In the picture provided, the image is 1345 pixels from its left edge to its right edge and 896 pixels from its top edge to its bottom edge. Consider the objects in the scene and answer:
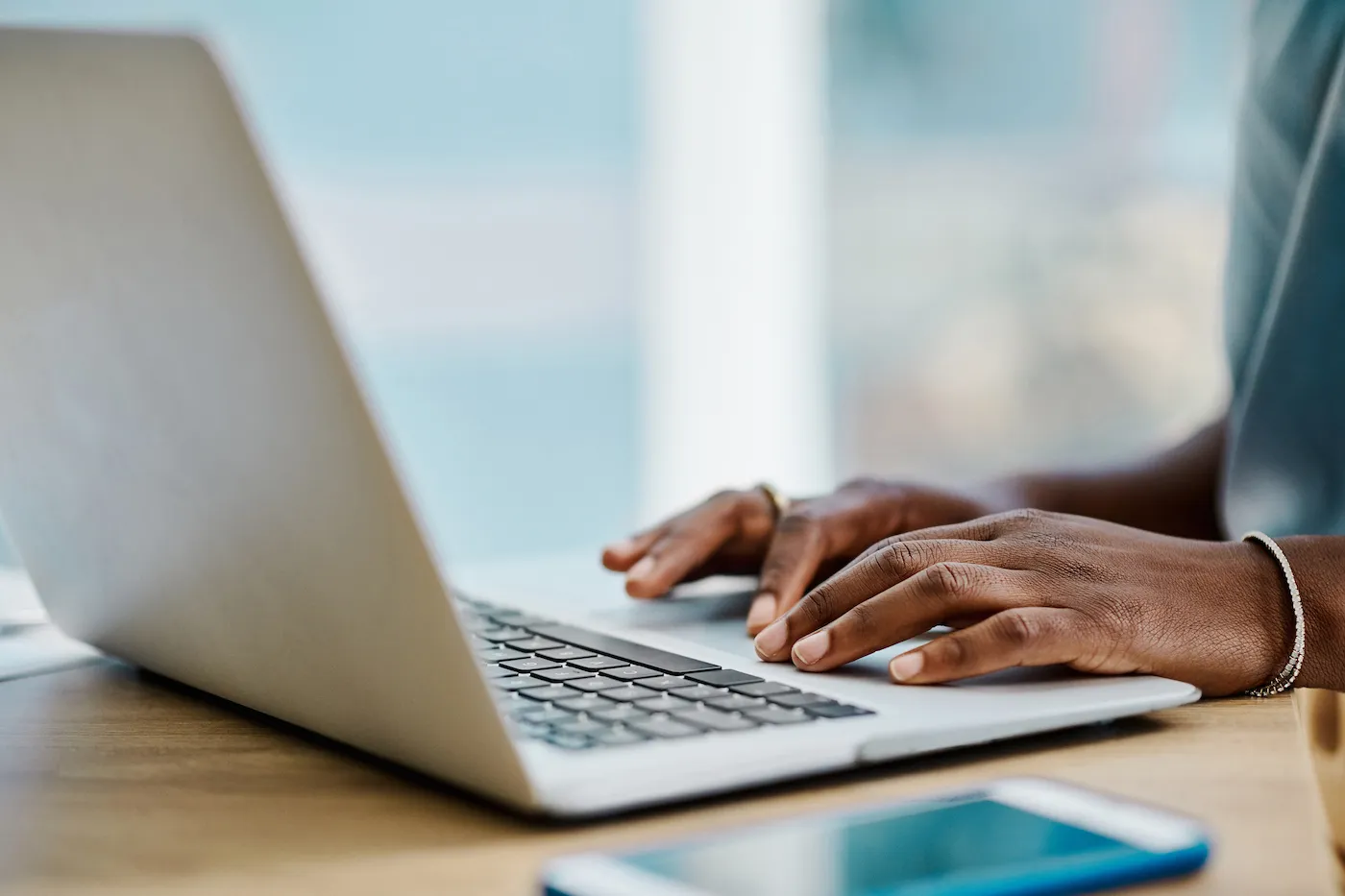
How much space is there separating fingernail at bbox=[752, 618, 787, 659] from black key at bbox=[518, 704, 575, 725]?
0.43 ft

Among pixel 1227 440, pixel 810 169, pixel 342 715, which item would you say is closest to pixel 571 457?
pixel 810 169

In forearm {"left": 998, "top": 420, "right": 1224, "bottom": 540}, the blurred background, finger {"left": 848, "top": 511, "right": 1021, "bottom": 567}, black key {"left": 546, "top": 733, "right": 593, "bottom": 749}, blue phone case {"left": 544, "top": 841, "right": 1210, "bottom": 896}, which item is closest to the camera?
blue phone case {"left": 544, "top": 841, "right": 1210, "bottom": 896}

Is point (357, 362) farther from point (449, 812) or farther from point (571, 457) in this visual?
point (571, 457)

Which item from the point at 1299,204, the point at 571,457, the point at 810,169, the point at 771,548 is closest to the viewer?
the point at 771,548

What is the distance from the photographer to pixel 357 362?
407mm

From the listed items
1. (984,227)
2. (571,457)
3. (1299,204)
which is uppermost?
(1299,204)

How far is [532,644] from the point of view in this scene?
2.20 ft

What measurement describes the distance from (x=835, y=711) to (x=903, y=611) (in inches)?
3.7

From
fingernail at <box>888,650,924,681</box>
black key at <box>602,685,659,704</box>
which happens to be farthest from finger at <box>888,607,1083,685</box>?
black key at <box>602,685,659,704</box>

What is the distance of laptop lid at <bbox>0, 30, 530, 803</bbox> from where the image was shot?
0.43 metres

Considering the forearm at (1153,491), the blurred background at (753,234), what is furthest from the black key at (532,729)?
the blurred background at (753,234)

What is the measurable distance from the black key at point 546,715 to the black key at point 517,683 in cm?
4

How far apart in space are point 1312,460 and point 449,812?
77cm

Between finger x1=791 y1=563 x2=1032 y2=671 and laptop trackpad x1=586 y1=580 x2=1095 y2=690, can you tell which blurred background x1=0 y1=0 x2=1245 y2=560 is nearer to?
laptop trackpad x1=586 y1=580 x2=1095 y2=690
